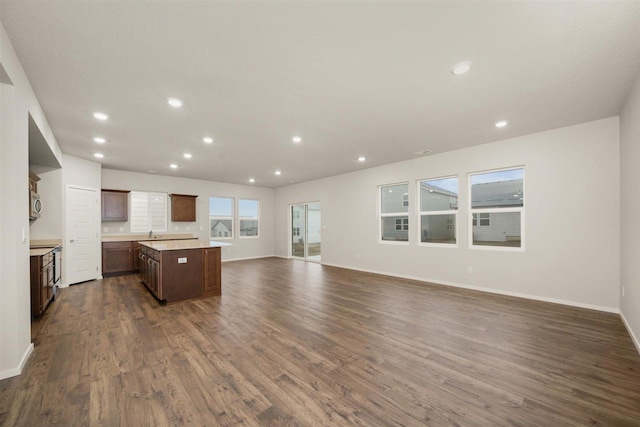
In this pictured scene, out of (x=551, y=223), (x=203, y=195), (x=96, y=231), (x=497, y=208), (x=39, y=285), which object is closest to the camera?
(x=39, y=285)

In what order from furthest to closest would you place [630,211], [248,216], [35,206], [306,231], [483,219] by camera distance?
[248,216] → [306,231] → [483,219] → [35,206] → [630,211]

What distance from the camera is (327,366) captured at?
2.27 metres

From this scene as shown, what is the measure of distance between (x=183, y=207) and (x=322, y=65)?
6864 millimetres

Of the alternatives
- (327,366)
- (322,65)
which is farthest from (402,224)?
(322,65)

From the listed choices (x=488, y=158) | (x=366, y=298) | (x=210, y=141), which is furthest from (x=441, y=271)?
(x=210, y=141)

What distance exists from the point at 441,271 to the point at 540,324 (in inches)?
84.2

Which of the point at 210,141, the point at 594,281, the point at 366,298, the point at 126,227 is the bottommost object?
the point at 366,298

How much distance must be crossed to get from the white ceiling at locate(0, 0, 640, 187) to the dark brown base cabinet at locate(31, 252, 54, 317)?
6.49ft

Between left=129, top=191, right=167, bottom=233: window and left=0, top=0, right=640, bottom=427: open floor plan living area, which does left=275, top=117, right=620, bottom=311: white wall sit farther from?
left=129, top=191, right=167, bottom=233: window

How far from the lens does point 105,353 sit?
8.30 feet

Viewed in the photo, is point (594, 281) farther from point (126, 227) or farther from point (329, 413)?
point (126, 227)

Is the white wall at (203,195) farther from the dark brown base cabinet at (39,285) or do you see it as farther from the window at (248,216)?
the dark brown base cabinet at (39,285)

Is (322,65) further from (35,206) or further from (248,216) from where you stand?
(248,216)

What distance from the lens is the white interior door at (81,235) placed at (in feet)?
17.2
